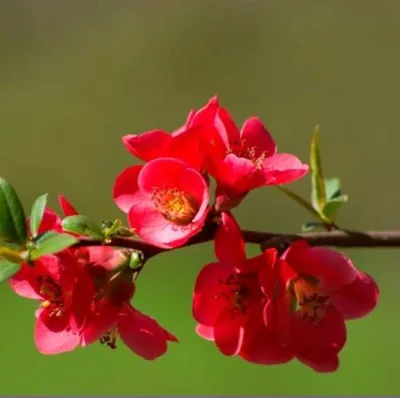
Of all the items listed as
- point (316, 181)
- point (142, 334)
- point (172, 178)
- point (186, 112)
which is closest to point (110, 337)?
point (142, 334)

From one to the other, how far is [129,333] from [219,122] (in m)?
0.18

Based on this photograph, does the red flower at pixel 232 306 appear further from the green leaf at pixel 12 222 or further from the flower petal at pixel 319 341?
the green leaf at pixel 12 222

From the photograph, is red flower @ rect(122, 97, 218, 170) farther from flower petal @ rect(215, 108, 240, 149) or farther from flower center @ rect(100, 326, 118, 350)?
flower center @ rect(100, 326, 118, 350)

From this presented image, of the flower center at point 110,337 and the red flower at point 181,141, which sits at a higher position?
the red flower at point 181,141

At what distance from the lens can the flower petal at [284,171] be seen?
70 cm

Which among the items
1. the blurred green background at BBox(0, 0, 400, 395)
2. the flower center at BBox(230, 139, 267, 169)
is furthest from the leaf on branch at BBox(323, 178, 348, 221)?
the blurred green background at BBox(0, 0, 400, 395)

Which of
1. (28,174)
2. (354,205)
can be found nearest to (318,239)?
(354,205)

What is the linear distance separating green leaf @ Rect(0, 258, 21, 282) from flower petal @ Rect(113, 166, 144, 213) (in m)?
0.11

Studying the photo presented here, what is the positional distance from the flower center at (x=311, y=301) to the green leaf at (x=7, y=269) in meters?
0.22

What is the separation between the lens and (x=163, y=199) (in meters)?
0.74

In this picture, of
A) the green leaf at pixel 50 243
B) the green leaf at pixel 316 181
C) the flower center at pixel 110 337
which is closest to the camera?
the green leaf at pixel 50 243

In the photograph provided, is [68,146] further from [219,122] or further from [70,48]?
[219,122]

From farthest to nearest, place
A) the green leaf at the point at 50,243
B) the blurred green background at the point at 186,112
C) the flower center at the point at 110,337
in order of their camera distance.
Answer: the blurred green background at the point at 186,112 → the flower center at the point at 110,337 → the green leaf at the point at 50,243

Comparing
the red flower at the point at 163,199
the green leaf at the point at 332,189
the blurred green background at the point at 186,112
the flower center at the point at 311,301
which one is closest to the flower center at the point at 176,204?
the red flower at the point at 163,199
